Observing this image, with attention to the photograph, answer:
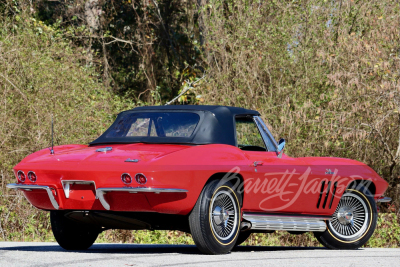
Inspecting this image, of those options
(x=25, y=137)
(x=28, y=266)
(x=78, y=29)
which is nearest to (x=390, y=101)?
(x=25, y=137)

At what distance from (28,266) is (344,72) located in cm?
1043

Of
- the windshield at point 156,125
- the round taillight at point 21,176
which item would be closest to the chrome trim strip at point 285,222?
the windshield at point 156,125

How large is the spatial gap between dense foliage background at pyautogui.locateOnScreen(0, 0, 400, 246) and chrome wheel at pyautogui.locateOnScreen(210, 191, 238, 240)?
5.42 meters

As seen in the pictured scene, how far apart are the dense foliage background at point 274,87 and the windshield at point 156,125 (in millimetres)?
4662

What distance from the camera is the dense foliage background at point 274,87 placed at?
1369 centimetres

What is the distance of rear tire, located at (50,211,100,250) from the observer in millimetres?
7324

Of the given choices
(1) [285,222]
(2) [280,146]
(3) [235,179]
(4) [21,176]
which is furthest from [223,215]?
(4) [21,176]

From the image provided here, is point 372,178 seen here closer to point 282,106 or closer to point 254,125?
point 254,125

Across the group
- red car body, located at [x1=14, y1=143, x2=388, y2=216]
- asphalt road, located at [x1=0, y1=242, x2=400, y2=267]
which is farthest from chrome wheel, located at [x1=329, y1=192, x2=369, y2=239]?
red car body, located at [x1=14, y1=143, x2=388, y2=216]

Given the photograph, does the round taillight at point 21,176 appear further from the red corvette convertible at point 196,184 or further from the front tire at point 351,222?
the front tire at point 351,222

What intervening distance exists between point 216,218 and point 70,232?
5.99ft

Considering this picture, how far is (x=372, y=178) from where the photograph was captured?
341 inches

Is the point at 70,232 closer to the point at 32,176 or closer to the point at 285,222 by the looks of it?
the point at 32,176

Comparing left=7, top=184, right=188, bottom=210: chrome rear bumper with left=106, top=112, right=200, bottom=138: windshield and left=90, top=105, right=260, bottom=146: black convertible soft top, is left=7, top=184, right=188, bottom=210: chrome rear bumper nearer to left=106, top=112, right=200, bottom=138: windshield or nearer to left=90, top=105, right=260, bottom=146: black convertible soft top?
left=90, top=105, right=260, bottom=146: black convertible soft top
